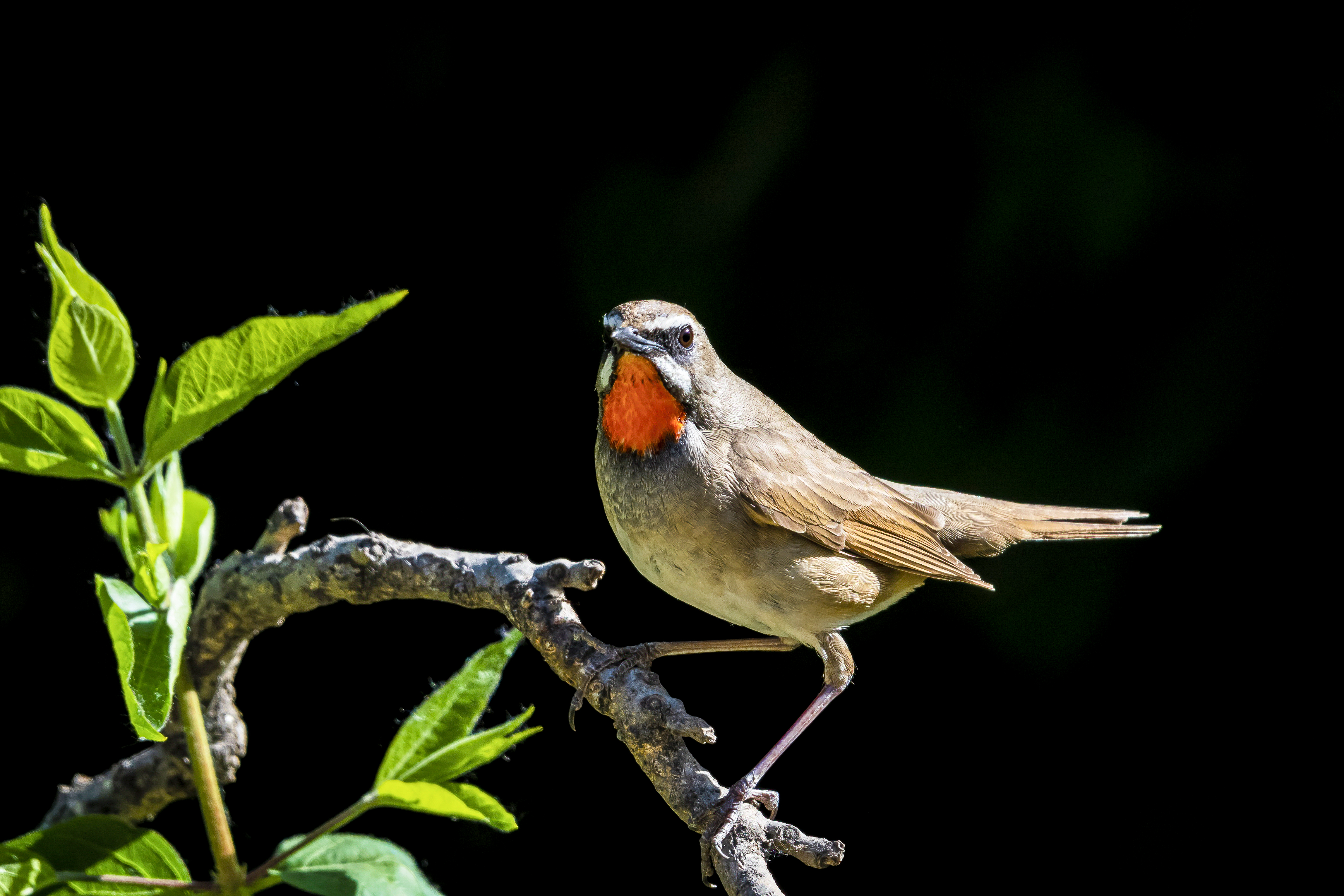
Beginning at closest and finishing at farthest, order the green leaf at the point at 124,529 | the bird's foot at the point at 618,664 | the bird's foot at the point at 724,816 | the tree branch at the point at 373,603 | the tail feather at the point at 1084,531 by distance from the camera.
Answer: the green leaf at the point at 124,529 < the bird's foot at the point at 724,816 < the tree branch at the point at 373,603 < the bird's foot at the point at 618,664 < the tail feather at the point at 1084,531

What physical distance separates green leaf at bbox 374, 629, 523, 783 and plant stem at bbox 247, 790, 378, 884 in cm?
3

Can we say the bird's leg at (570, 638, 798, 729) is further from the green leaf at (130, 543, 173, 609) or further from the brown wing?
the green leaf at (130, 543, 173, 609)

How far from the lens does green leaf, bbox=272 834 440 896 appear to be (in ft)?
3.86

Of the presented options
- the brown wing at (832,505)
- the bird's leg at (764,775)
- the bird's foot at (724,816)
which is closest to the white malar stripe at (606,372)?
the brown wing at (832,505)

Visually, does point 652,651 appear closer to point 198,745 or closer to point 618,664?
point 618,664

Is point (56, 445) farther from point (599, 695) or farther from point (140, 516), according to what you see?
point (599, 695)

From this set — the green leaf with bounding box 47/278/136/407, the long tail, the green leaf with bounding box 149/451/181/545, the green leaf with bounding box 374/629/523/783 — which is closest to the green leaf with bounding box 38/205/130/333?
the green leaf with bounding box 47/278/136/407

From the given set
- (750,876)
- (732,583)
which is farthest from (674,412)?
(750,876)

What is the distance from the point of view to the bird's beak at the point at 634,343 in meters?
2.05

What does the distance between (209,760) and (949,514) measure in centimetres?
184

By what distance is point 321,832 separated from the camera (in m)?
1.23

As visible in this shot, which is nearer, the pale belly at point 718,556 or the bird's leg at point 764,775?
the bird's leg at point 764,775

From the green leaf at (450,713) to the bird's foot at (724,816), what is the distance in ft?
1.19

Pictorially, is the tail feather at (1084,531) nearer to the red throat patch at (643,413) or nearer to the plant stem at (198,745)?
the red throat patch at (643,413)
